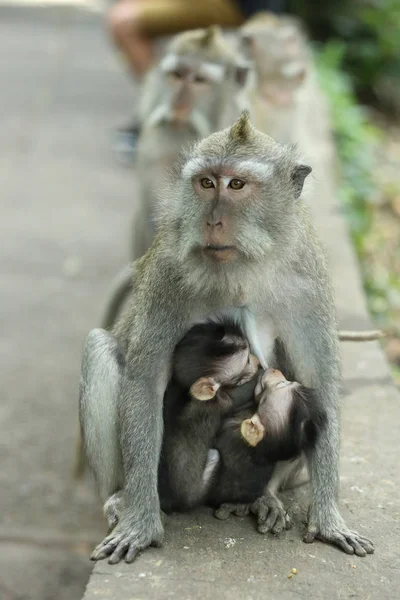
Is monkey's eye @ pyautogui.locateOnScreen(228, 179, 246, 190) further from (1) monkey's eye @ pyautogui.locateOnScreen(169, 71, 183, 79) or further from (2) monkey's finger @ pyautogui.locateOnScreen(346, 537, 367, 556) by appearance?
(1) monkey's eye @ pyautogui.locateOnScreen(169, 71, 183, 79)

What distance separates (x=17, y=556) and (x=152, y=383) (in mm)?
2142

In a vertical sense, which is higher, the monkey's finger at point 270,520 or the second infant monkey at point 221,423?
the second infant monkey at point 221,423

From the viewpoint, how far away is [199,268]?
381 cm

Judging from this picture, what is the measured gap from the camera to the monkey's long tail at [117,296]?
20.2 ft

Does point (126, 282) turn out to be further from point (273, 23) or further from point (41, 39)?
point (41, 39)

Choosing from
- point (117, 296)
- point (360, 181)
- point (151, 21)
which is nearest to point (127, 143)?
point (151, 21)

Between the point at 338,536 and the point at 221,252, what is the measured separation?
1.14m

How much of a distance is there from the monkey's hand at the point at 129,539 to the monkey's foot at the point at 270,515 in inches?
15.9

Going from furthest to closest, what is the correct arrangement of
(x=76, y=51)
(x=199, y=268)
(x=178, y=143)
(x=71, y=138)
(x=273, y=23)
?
(x=76, y=51) < (x=71, y=138) < (x=273, y=23) < (x=178, y=143) < (x=199, y=268)

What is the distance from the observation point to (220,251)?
146 inches

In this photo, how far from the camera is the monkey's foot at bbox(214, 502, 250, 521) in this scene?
4141mm

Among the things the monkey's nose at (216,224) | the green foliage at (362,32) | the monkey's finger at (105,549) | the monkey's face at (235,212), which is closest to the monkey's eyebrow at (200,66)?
the monkey's face at (235,212)

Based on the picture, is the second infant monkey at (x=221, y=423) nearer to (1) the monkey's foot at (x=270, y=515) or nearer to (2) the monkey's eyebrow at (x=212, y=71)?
(1) the monkey's foot at (x=270, y=515)

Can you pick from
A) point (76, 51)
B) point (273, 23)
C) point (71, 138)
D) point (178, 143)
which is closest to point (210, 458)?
point (178, 143)
